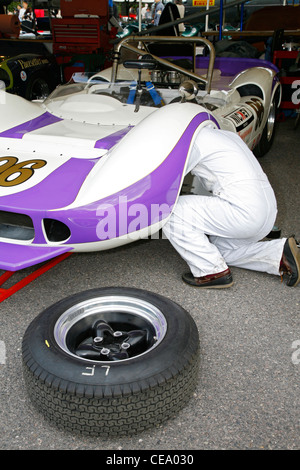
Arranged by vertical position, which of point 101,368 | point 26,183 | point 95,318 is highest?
point 26,183

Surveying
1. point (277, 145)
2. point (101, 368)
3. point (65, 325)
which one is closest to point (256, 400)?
point (101, 368)

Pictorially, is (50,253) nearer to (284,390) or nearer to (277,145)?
(284,390)

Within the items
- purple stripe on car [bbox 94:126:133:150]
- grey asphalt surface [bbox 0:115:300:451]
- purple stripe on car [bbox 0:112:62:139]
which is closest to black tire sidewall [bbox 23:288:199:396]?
grey asphalt surface [bbox 0:115:300:451]

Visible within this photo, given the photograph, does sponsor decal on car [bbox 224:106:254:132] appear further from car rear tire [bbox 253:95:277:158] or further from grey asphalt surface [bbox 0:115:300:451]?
car rear tire [bbox 253:95:277:158]

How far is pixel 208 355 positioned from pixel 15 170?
123 centimetres

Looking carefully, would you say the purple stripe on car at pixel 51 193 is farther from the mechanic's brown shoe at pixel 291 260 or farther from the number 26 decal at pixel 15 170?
the mechanic's brown shoe at pixel 291 260

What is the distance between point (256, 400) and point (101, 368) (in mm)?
620

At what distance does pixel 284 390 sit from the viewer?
1731 millimetres

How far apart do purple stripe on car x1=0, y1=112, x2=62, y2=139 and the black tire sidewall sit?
122cm

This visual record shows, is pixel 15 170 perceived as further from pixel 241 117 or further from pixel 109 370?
pixel 241 117

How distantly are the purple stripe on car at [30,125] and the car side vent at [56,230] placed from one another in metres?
0.68

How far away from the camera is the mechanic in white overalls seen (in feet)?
7.50

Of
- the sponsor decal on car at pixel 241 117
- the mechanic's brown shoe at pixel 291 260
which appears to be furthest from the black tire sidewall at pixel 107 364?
the sponsor decal on car at pixel 241 117

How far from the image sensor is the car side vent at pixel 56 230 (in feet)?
6.73
